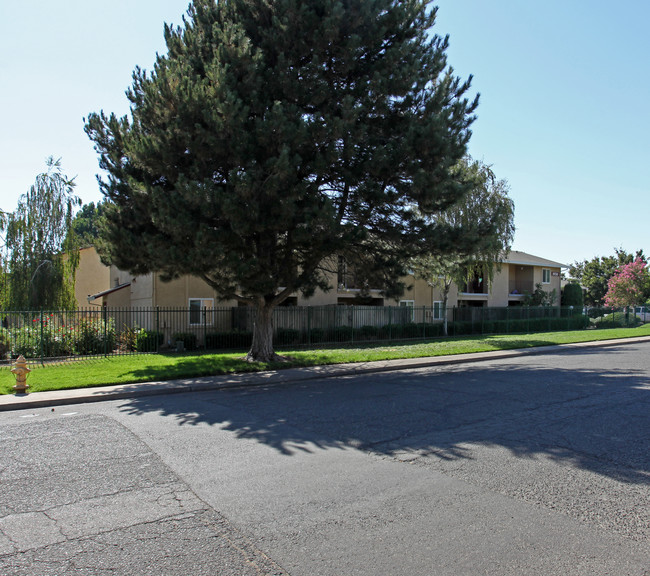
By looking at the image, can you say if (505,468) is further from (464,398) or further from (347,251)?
(347,251)

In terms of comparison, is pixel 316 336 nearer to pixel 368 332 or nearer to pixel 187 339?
pixel 368 332

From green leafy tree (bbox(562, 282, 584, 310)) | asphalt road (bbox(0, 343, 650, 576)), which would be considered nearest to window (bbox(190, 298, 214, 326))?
asphalt road (bbox(0, 343, 650, 576))

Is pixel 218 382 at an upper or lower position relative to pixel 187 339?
lower

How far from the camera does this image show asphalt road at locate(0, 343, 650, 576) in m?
3.72

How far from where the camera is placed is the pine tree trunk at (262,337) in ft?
53.8

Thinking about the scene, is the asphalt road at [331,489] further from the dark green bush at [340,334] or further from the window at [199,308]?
the dark green bush at [340,334]

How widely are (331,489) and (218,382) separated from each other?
812 centimetres

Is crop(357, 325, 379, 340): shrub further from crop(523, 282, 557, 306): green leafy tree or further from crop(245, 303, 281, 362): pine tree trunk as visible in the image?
crop(523, 282, 557, 306): green leafy tree

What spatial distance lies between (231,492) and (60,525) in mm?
1489

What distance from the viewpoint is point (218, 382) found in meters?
12.7

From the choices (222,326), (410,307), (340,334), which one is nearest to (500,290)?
(410,307)

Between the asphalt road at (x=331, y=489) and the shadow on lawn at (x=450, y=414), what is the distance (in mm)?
51

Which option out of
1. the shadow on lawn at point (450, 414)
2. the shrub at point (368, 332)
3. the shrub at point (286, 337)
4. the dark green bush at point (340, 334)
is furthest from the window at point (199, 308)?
the shadow on lawn at point (450, 414)

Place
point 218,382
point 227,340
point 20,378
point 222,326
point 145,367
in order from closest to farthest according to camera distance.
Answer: point 20,378
point 218,382
point 145,367
point 227,340
point 222,326
